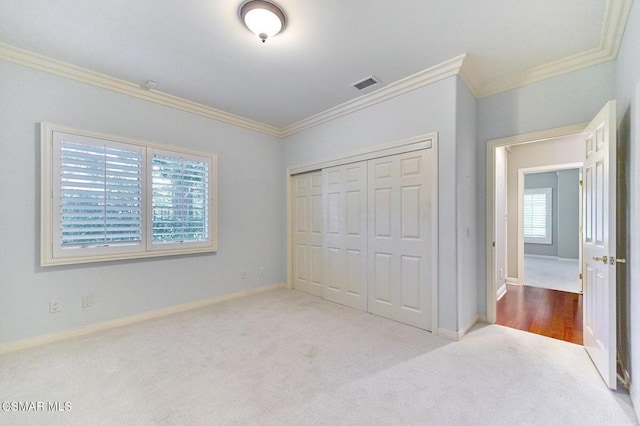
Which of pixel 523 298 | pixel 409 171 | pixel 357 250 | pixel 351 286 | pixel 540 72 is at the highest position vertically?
pixel 540 72

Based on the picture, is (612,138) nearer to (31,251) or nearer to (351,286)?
(351,286)

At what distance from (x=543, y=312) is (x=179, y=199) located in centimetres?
508

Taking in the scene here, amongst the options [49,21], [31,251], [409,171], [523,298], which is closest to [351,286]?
[409,171]

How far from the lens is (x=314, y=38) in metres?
2.38

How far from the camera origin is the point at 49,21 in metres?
2.16

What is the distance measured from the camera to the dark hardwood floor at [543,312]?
2.96 metres

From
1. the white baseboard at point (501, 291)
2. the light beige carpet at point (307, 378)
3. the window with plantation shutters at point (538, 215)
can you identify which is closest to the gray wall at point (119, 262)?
the light beige carpet at point (307, 378)

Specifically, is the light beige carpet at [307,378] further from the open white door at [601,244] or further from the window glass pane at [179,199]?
the window glass pane at [179,199]

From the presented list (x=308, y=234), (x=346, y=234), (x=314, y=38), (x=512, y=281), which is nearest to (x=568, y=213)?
(x=512, y=281)

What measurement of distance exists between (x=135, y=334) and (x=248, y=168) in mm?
2683

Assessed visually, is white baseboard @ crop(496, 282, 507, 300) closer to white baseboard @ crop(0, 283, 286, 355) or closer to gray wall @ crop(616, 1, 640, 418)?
gray wall @ crop(616, 1, 640, 418)

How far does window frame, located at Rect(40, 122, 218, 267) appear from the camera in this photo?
263 centimetres

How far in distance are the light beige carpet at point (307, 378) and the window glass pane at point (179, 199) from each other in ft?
3.83

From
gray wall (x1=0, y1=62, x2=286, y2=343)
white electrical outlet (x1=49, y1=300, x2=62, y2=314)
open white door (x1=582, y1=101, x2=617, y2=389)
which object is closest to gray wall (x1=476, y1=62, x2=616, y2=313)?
open white door (x1=582, y1=101, x2=617, y2=389)
